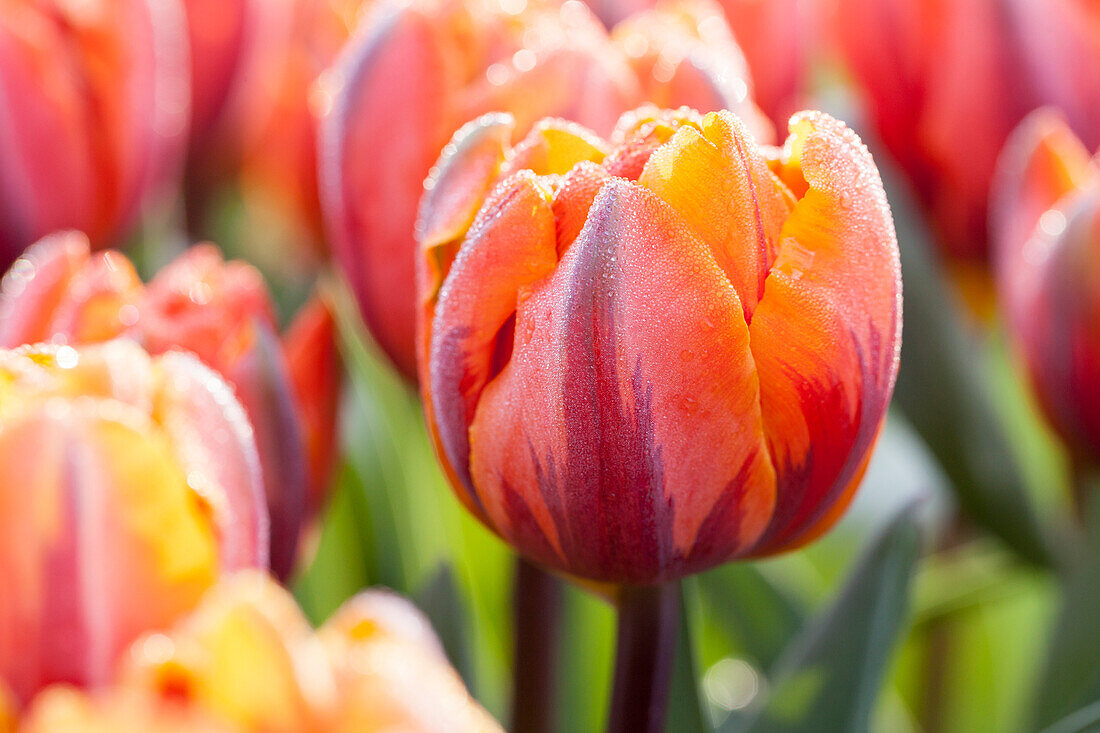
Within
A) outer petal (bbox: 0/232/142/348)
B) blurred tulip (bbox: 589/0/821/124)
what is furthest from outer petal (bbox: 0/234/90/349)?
blurred tulip (bbox: 589/0/821/124)

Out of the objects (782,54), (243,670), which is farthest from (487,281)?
(782,54)

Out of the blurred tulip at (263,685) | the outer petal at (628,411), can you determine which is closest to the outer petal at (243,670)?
the blurred tulip at (263,685)

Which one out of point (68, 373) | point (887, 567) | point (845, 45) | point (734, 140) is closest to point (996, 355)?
point (845, 45)

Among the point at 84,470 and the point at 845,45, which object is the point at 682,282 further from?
the point at 845,45

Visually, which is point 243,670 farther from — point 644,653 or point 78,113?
point 78,113

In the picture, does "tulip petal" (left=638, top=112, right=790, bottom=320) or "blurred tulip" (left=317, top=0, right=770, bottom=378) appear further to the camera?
"blurred tulip" (left=317, top=0, right=770, bottom=378)

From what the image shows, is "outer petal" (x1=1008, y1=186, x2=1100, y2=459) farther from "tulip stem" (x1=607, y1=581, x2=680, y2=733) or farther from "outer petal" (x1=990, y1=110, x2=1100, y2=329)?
"tulip stem" (x1=607, y1=581, x2=680, y2=733)

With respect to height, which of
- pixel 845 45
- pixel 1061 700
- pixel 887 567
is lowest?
pixel 1061 700

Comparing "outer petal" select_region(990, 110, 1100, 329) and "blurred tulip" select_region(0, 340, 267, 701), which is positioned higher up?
"blurred tulip" select_region(0, 340, 267, 701)
